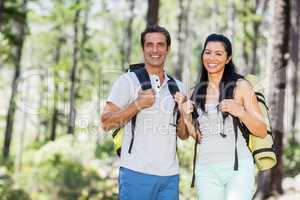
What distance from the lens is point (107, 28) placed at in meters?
51.0

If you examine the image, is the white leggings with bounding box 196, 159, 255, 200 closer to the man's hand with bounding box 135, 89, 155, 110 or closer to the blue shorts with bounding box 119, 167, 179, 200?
the blue shorts with bounding box 119, 167, 179, 200

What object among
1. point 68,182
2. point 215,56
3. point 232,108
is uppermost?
point 215,56

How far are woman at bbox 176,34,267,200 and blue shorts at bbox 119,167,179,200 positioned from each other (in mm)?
268

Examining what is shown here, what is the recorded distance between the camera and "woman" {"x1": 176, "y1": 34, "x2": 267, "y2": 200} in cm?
425

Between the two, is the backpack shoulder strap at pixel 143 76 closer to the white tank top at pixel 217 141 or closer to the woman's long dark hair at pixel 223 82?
the woman's long dark hair at pixel 223 82

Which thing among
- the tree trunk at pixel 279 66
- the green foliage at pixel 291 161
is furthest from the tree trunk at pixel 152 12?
the green foliage at pixel 291 161

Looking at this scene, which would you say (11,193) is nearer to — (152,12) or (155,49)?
(152,12)

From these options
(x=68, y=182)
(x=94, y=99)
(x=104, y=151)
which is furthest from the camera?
(x=94, y=99)

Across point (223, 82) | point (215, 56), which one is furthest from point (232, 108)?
point (215, 56)

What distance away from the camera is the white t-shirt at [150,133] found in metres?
4.45

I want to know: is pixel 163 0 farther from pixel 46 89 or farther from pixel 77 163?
pixel 77 163

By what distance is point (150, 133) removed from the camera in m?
4.47

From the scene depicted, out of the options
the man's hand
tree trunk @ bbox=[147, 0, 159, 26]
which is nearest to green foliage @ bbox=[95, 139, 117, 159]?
tree trunk @ bbox=[147, 0, 159, 26]

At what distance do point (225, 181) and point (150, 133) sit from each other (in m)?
0.76
